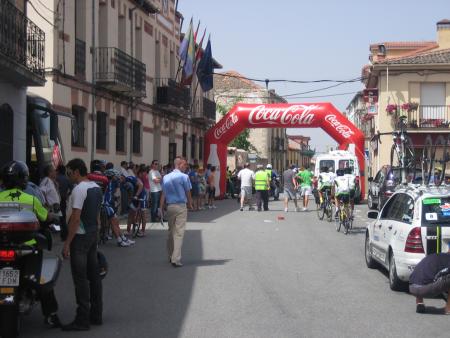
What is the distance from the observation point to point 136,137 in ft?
101

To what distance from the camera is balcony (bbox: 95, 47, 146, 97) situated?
25.4 meters

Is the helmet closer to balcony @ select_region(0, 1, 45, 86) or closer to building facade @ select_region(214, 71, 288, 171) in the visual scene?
balcony @ select_region(0, 1, 45, 86)

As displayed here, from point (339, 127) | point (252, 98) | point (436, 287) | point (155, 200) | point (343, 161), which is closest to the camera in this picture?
point (436, 287)

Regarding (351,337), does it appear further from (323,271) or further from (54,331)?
(323,271)

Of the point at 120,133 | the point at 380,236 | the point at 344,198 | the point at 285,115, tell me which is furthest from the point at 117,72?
the point at 380,236

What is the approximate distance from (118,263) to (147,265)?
56 centimetres

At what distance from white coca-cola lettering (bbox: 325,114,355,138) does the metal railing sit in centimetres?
1416

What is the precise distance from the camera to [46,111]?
18.0 m

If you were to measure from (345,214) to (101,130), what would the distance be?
1045 cm

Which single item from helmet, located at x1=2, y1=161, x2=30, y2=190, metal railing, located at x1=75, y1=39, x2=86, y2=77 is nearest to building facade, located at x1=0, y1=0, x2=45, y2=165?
metal railing, located at x1=75, y1=39, x2=86, y2=77

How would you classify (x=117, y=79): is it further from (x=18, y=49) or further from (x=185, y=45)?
(x=18, y=49)

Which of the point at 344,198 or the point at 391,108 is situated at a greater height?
the point at 391,108

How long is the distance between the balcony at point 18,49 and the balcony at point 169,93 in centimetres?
1478

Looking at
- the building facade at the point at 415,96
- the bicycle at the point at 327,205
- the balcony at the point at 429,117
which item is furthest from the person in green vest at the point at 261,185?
the balcony at the point at 429,117
